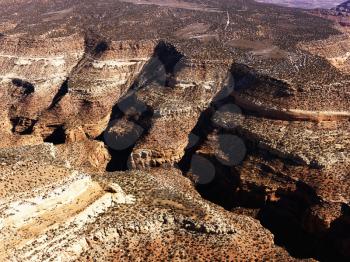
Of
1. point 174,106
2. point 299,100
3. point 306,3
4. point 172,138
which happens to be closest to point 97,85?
point 174,106

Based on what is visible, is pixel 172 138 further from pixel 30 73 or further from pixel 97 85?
pixel 30 73

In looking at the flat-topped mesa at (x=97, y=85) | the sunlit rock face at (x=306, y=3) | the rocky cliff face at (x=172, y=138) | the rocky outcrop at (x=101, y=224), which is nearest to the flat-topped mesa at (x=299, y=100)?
the rocky cliff face at (x=172, y=138)

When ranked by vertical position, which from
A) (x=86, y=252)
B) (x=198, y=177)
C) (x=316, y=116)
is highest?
(x=316, y=116)

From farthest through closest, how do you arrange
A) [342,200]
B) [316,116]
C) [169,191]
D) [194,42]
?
[194,42] < [316,116] < [342,200] < [169,191]

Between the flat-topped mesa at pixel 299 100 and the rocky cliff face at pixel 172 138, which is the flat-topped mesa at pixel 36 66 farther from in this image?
the flat-topped mesa at pixel 299 100

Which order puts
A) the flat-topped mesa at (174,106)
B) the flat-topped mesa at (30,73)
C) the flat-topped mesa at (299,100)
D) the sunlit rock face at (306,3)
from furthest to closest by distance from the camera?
the sunlit rock face at (306,3)
the flat-topped mesa at (30,73)
the flat-topped mesa at (174,106)
the flat-topped mesa at (299,100)

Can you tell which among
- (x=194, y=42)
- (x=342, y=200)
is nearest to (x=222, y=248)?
(x=342, y=200)

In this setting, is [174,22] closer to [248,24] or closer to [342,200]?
[248,24]
